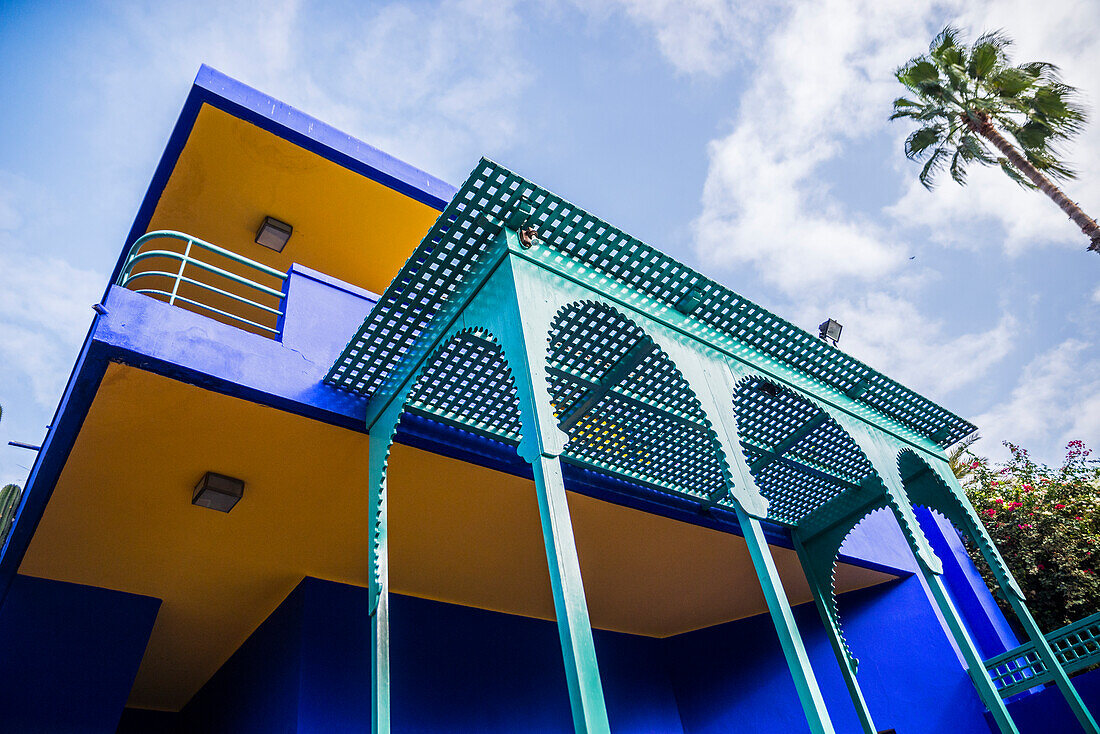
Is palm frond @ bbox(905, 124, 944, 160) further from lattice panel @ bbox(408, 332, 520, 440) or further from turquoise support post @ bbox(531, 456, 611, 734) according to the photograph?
turquoise support post @ bbox(531, 456, 611, 734)

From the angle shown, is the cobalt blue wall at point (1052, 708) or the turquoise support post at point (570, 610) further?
the cobalt blue wall at point (1052, 708)

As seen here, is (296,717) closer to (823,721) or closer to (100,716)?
(100,716)

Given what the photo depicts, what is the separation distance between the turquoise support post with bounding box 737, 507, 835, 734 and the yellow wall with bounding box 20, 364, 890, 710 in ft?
6.58

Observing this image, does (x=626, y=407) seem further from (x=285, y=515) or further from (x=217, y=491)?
(x=217, y=491)

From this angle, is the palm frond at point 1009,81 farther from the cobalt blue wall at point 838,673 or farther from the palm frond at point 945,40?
the cobalt blue wall at point 838,673

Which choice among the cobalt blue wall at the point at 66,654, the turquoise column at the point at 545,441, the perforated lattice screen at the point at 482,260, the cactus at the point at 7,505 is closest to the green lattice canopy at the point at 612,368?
the perforated lattice screen at the point at 482,260

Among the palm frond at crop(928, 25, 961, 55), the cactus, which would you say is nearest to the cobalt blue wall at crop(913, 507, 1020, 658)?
the palm frond at crop(928, 25, 961, 55)

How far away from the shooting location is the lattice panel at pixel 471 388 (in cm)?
409

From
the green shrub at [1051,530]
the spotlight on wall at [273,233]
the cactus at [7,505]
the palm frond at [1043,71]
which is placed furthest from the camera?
the palm frond at [1043,71]

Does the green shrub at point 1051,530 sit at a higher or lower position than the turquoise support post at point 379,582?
higher

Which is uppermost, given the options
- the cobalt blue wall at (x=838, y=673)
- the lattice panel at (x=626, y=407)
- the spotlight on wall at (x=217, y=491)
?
the lattice panel at (x=626, y=407)

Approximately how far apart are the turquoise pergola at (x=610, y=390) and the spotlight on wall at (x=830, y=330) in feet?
1.09

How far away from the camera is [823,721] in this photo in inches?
111

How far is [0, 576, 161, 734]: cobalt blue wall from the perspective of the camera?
185 inches
